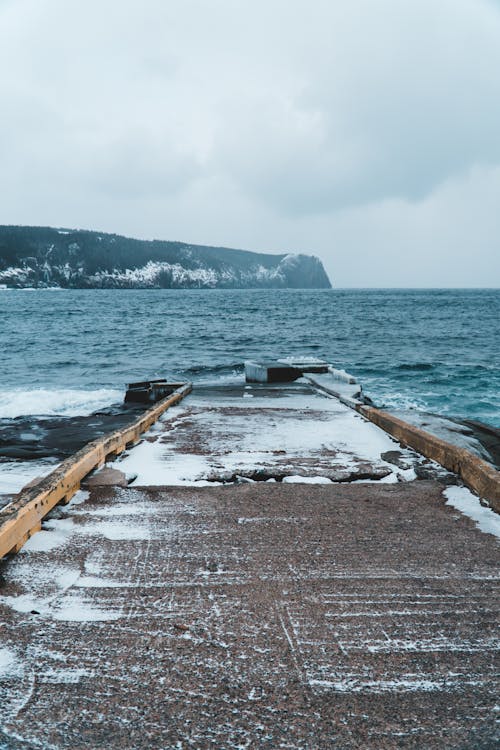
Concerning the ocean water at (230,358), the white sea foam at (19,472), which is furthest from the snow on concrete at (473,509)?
the ocean water at (230,358)

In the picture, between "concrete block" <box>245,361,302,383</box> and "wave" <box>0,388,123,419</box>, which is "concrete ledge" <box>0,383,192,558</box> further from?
"wave" <box>0,388,123,419</box>

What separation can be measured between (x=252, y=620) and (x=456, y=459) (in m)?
2.65

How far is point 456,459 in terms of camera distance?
13.9ft

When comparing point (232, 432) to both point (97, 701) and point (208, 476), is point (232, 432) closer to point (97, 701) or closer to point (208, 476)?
point (208, 476)

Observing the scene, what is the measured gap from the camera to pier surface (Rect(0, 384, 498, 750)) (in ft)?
5.46

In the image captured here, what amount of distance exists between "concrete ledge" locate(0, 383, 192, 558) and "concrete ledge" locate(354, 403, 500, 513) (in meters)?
2.88

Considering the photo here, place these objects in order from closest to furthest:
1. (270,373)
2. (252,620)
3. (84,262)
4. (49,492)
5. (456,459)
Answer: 1. (252,620)
2. (49,492)
3. (456,459)
4. (270,373)
5. (84,262)

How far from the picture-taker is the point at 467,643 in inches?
81.2

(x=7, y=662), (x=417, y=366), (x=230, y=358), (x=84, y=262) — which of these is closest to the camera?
(x=7, y=662)

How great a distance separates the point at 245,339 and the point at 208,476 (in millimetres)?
26898

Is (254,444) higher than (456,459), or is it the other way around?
(456,459)

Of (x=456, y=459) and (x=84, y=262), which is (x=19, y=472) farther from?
(x=84, y=262)

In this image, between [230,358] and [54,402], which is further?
[230,358]

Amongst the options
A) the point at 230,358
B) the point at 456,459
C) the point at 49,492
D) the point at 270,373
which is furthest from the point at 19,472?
the point at 230,358
